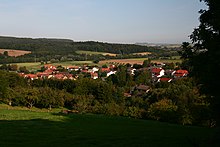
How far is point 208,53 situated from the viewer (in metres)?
14.8

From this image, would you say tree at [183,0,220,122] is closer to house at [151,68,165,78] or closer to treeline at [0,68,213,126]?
treeline at [0,68,213,126]

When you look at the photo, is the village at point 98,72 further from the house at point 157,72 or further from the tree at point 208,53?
the tree at point 208,53

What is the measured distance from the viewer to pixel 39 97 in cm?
6688

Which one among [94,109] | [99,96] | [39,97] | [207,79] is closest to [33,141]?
[207,79]

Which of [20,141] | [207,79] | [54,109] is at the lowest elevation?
[54,109]

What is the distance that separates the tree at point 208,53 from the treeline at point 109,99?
11.2 feet

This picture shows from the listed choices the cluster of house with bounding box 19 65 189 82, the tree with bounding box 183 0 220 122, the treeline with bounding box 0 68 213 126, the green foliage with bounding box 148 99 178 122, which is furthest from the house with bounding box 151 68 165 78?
the tree with bounding box 183 0 220 122

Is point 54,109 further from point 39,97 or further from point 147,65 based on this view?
point 147,65

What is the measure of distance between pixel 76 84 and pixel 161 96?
27367mm

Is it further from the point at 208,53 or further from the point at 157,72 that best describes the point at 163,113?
the point at 157,72

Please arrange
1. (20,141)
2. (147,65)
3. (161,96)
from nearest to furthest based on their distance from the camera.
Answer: (20,141) < (161,96) < (147,65)

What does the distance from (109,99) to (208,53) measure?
2571 inches

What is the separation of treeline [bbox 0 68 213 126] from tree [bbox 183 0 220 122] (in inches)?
134

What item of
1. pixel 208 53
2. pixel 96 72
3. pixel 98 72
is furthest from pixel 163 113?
pixel 96 72
